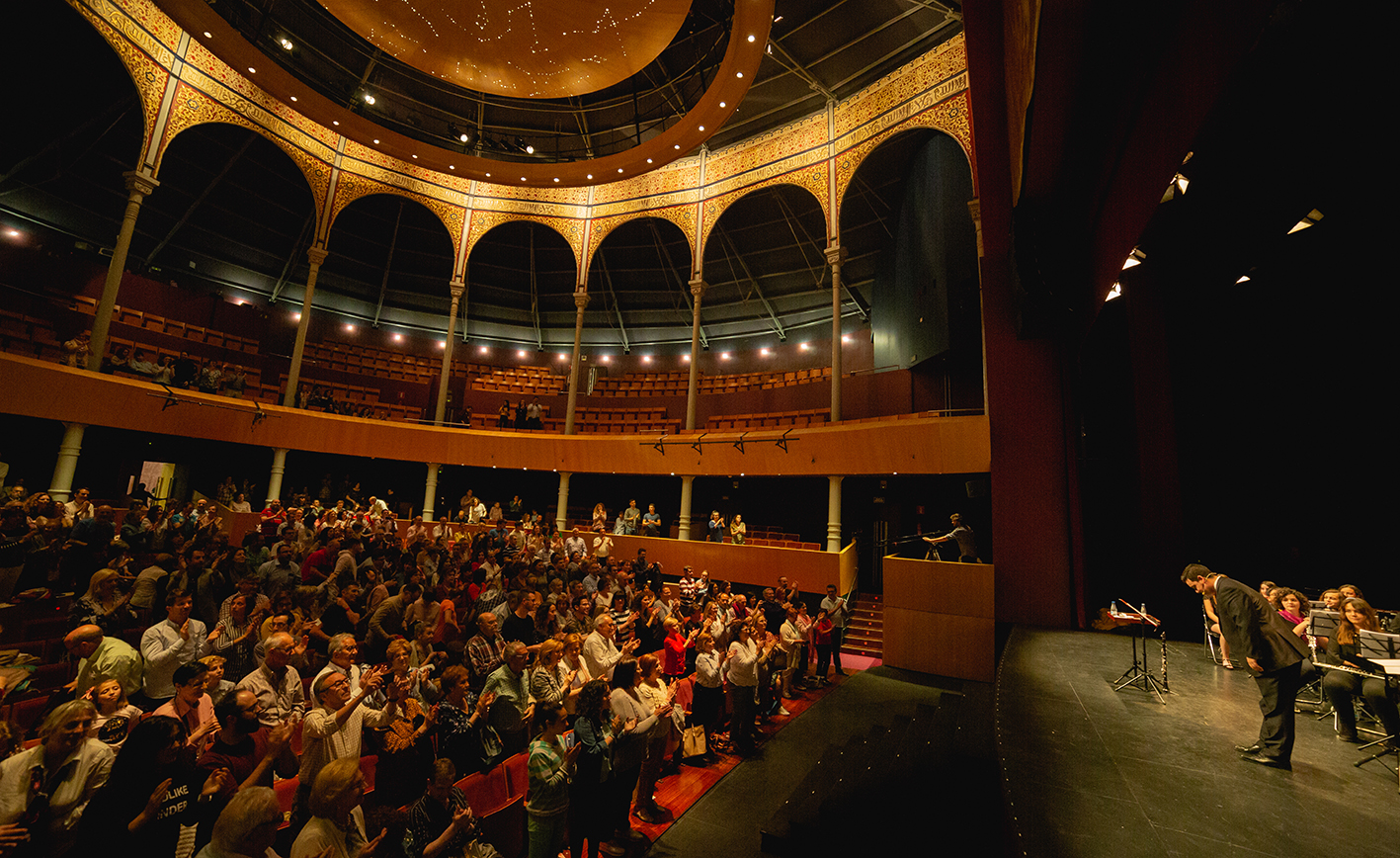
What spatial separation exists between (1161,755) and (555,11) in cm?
1236

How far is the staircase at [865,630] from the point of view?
10312 millimetres

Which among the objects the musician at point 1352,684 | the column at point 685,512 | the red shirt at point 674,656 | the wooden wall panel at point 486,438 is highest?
the wooden wall panel at point 486,438

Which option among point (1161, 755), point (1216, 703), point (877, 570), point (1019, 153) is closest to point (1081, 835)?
point (1161, 755)

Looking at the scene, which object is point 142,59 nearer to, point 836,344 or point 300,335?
point 300,335

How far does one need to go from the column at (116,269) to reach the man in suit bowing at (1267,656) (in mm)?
17775

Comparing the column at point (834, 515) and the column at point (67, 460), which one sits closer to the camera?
the column at point (67, 460)

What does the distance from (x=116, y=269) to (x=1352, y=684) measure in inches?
766

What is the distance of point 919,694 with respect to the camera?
7195mm

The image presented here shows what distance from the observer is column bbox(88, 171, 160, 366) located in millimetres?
11477

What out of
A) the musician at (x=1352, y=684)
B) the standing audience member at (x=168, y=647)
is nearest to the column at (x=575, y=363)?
the standing audience member at (x=168, y=647)

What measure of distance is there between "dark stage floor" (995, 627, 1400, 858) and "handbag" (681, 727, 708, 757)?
106 inches

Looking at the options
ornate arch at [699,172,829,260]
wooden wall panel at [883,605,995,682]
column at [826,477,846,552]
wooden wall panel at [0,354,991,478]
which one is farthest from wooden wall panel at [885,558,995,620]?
ornate arch at [699,172,829,260]

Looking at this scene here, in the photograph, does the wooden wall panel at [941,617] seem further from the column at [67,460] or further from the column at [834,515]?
the column at [67,460]

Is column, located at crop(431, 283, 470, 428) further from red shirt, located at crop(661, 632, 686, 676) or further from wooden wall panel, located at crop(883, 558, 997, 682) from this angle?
wooden wall panel, located at crop(883, 558, 997, 682)
